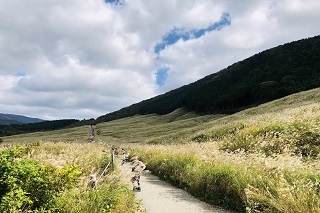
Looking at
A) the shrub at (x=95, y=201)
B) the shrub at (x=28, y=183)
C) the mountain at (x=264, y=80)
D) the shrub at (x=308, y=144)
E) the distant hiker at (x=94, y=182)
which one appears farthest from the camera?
the mountain at (x=264, y=80)

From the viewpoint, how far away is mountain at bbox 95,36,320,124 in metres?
116

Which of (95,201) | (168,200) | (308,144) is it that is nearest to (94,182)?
(95,201)

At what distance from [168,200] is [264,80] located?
12971cm

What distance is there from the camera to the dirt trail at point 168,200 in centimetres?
1257

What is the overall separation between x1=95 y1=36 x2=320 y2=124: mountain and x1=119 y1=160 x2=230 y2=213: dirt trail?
96241 mm

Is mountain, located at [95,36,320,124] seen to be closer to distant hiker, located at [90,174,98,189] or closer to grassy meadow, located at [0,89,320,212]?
grassy meadow, located at [0,89,320,212]

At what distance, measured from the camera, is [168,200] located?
1449 centimetres

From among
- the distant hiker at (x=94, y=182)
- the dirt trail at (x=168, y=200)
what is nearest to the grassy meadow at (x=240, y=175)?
the distant hiker at (x=94, y=182)

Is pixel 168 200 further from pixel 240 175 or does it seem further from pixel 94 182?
pixel 94 182

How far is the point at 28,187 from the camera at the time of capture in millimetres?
8836

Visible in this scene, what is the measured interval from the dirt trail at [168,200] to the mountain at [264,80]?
96241 millimetres

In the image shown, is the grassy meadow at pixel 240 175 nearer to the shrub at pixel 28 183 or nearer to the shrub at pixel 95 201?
the shrub at pixel 95 201

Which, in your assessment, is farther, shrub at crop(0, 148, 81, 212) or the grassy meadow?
the grassy meadow

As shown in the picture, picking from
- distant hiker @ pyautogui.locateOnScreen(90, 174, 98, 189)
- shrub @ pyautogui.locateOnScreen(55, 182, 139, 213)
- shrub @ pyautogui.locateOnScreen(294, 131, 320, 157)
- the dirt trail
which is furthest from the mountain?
distant hiker @ pyautogui.locateOnScreen(90, 174, 98, 189)
